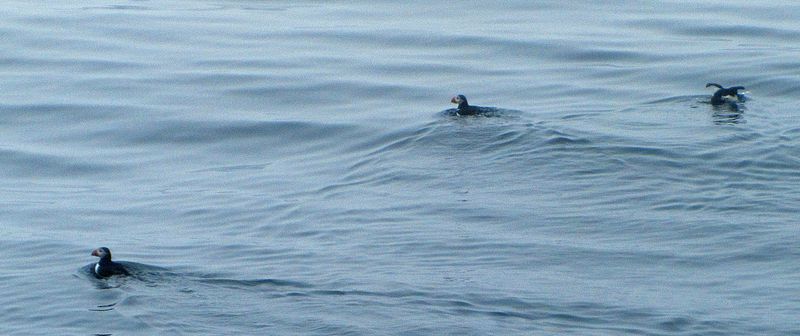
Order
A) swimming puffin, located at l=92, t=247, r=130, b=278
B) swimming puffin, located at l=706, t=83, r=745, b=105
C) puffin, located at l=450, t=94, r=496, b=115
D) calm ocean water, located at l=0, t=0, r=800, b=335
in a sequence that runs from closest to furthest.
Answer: calm ocean water, located at l=0, t=0, r=800, b=335, swimming puffin, located at l=92, t=247, r=130, b=278, swimming puffin, located at l=706, t=83, r=745, b=105, puffin, located at l=450, t=94, r=496, b=115

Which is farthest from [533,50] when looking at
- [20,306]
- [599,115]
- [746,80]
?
[20,306]

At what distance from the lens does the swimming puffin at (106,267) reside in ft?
65.6

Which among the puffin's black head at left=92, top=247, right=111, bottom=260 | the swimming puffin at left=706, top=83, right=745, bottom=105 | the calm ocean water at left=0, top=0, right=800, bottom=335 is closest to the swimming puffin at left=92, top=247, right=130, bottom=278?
the puffin's black head at left=92, top=247, right=111, bottom=260

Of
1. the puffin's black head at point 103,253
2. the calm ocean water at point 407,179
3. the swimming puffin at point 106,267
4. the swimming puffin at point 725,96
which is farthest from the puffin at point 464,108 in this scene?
the puffin's black head at point 103,253

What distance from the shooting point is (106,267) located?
20.0 metres

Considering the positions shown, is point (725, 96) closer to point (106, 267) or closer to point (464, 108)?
point (464, 108)

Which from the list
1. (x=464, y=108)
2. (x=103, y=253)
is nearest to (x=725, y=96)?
(x=464, y=108)

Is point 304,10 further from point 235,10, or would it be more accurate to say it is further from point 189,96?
A: point 189,96

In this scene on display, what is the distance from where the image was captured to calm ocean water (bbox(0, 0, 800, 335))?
1808cm

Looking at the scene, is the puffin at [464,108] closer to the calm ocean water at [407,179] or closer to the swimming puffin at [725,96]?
the calm ocean water at [407,179]

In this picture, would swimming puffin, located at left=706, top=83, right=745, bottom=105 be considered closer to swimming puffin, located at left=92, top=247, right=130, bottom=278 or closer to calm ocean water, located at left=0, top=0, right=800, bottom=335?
calm ocean water, located at left=0, top=0, right=800, bottom=335

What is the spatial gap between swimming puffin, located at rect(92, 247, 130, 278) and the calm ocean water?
20 centimetres

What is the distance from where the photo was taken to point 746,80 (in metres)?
34.0

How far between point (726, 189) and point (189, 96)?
56.7ft
